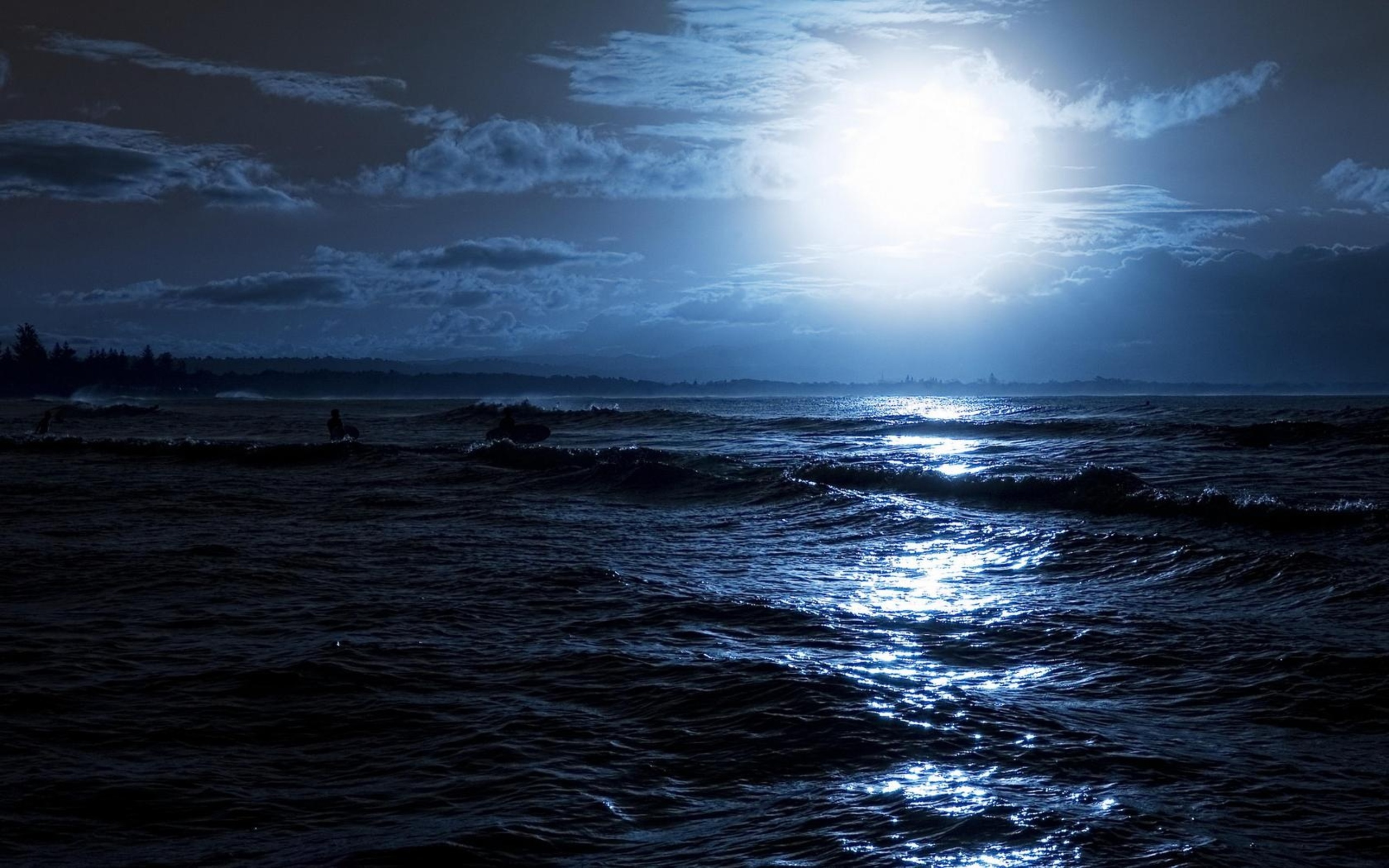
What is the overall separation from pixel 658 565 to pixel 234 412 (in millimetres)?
87272

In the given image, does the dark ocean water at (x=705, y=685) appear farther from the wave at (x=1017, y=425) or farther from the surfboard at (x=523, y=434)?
the surfboard at (x=523, y=434)

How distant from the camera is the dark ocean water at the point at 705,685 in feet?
16.3

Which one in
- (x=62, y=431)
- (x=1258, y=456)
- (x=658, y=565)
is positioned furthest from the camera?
(x=62, y=431)

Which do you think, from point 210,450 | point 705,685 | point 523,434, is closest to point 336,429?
point 210,450

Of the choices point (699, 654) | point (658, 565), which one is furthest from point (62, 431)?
point (699, 654)

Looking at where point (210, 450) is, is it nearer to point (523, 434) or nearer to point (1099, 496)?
point (523, 434)

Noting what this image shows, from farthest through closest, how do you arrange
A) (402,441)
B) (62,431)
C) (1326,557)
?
1. (62,431)
2. (402,441)
3. (1326,557)

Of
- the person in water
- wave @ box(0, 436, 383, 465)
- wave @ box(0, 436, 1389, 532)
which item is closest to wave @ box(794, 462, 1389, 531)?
wave @ box(0, 436, 1389, 532)

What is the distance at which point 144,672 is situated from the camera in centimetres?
782

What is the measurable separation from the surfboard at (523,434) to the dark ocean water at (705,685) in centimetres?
1917

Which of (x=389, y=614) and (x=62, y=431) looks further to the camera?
(x=62, y=431)

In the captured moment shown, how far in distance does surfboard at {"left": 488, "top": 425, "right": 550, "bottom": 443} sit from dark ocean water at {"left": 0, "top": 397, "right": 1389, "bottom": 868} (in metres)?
19.2

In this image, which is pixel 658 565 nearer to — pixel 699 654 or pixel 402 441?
pixel 699 654

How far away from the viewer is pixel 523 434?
38969mm
